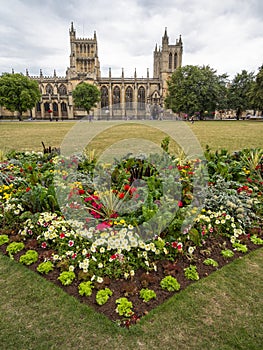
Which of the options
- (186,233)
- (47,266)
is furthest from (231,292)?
(47,266)

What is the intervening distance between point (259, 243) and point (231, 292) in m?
1.30

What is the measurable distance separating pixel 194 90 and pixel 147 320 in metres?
52.2

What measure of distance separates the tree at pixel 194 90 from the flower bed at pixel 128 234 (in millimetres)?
46839

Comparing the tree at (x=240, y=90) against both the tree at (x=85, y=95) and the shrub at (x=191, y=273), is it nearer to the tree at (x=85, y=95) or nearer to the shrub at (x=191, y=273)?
the tree at (x=85, y=95)

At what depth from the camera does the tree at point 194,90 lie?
48.3 m

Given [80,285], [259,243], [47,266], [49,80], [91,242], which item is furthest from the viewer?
[49,80]

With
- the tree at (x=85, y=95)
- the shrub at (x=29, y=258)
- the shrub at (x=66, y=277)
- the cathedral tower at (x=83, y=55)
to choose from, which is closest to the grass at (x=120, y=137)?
→ the shrub at (x=29, y=258)

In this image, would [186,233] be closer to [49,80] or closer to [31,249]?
[31,249]

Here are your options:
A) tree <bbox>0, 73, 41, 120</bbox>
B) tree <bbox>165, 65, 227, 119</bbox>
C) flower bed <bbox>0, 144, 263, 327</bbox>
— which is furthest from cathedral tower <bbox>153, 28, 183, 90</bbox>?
flower bed <bbox>0, 144, 263, 327</bbox>

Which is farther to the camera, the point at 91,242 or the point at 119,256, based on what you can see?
the point at 91,242

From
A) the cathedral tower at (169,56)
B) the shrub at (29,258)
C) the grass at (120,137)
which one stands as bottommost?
the shrub at (29,258)

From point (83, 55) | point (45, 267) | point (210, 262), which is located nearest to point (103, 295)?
point (45, 267)

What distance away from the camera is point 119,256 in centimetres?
292

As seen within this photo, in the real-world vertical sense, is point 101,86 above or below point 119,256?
above
